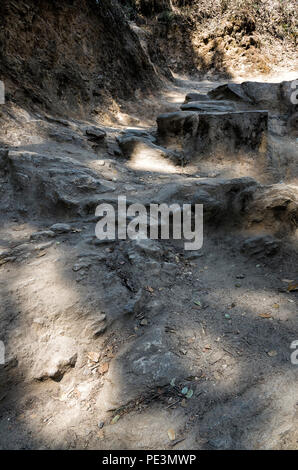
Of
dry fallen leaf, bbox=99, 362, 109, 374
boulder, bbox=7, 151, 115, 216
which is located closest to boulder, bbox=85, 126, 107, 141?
boulder, bbox=7, 151, 115, 216

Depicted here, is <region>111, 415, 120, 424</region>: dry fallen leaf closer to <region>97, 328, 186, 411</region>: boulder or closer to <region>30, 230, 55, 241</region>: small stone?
<region>97, 328, 186, 411</region>: boulder

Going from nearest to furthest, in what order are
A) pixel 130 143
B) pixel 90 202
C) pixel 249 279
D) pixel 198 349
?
1. pixel 198 349
2. pixel 249 279
3. pixel 90 202
4. pixel 130 143

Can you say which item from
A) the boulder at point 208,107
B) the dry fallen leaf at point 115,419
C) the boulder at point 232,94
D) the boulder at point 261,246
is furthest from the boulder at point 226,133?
the dry fallen leaf at point 115,419

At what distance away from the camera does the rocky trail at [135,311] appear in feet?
6.11

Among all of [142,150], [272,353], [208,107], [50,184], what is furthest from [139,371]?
[208,107]

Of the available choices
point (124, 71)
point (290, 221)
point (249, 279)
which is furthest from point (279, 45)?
point (249, 279)

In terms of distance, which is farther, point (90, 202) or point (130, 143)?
point (130, 143)

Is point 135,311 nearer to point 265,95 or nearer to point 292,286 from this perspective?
point 292,286

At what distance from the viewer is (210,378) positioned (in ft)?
6.81

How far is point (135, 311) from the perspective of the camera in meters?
2.61

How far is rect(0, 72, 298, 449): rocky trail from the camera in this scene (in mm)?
1861

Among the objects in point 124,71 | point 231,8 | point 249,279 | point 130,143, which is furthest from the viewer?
point 231,8

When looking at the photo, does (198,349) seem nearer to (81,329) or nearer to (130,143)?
(81,329)

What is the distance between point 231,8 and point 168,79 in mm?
6228
